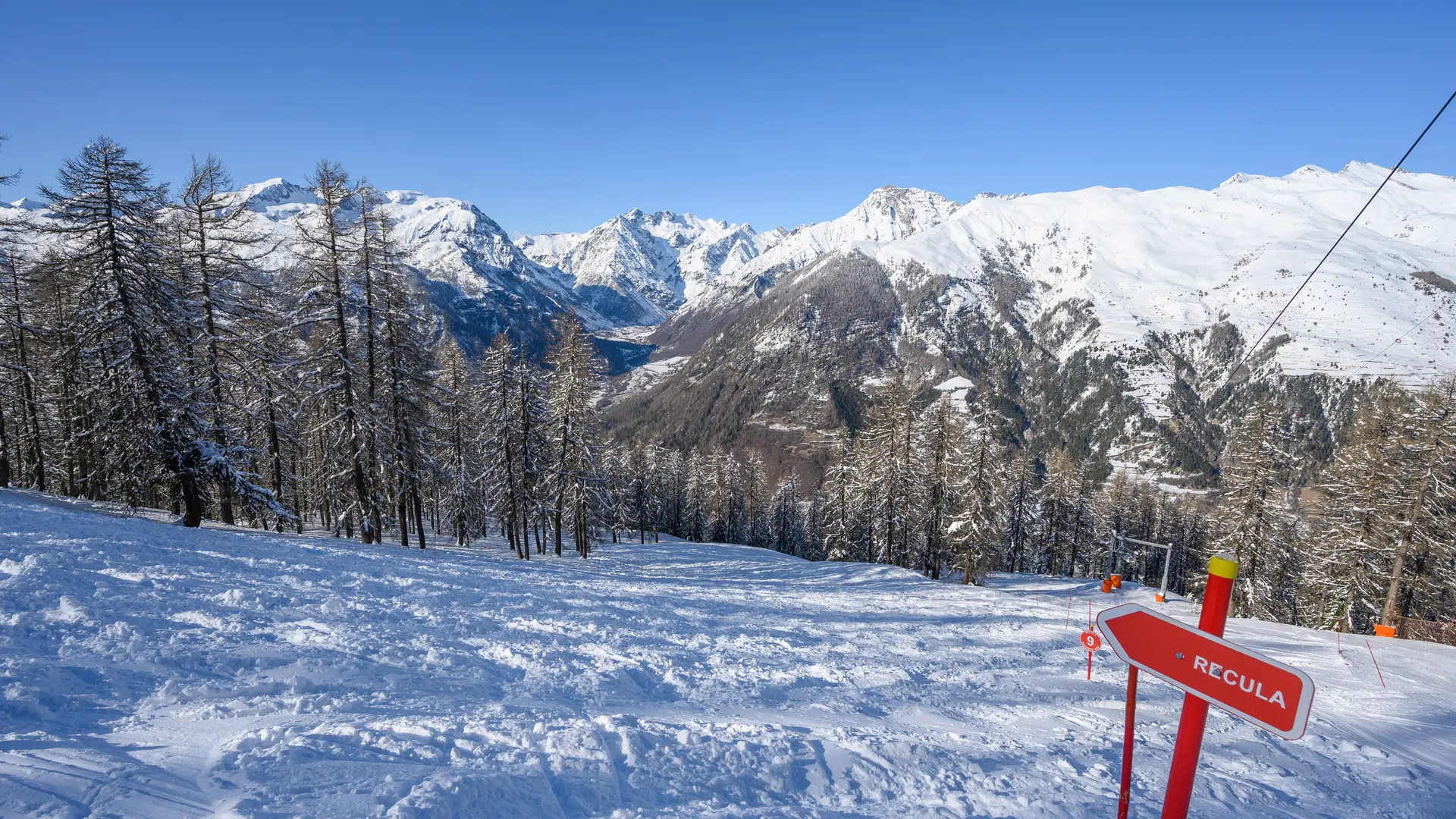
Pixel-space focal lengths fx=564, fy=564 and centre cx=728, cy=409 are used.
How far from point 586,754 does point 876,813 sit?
2.82 m

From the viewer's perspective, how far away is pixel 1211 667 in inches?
106

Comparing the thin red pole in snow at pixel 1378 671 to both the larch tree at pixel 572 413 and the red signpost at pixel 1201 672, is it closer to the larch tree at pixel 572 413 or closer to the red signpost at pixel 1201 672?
the red signpost at pixel 1201 672

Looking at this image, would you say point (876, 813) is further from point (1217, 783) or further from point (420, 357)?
point (420, 357)

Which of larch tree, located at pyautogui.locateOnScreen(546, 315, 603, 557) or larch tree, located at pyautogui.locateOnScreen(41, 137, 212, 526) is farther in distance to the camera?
larch tree, located at pyautogui.locateOnScreen(546, 315, 603, 557)

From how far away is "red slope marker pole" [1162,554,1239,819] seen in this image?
257cm

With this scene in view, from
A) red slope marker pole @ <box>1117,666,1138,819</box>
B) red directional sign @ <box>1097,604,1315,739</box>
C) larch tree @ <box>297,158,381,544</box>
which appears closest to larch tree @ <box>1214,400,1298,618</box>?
red slope marker pole @ <box>1117,666,1138,819</box>

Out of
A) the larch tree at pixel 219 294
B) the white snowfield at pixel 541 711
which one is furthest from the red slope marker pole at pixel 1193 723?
the larch tree at pixel 219 294

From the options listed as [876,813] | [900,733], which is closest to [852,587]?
[900,733]

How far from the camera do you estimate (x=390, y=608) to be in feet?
33.8

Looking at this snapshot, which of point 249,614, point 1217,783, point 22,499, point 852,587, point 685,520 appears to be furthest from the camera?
point 685,520

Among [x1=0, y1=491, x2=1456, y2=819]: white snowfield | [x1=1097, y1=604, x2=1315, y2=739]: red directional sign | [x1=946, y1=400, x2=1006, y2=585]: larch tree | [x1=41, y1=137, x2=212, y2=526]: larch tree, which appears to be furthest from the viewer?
[x1=946, y1=400, x2=1006, y2=585]: larch tree

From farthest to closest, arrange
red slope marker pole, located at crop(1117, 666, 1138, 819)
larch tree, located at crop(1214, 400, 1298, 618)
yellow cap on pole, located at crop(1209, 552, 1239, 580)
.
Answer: larch tree, located at crop(1214, 400, 1298, 618) → red slope marker pole, located at crop(1117, 666, 1138, 819) → yellow cap on pole, located at crop(1209, 552, 1239, 580)

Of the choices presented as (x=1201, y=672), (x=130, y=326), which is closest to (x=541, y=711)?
(x=1201, y=672)

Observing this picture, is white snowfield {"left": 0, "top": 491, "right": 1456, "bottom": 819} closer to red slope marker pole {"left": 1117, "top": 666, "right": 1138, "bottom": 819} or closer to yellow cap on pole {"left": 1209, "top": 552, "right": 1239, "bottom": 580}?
red slope marker pole {"left": 1117, "top": 666, "right": 1138, "bottom": 819}
